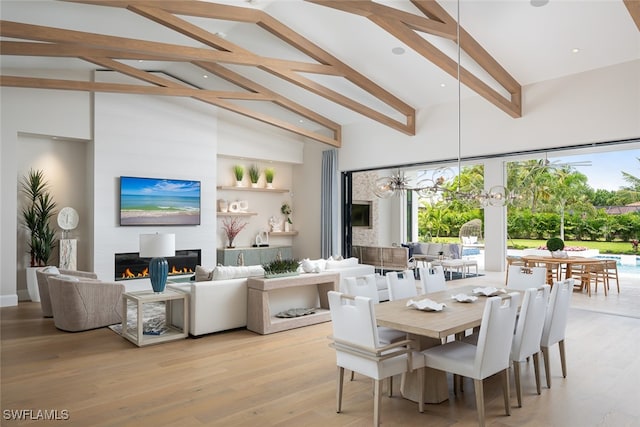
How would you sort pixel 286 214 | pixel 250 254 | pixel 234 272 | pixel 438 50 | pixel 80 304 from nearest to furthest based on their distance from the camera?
pixel 80 304, pixel 234 272, pixel 438 50, pixel 250 254, pixel 286 214

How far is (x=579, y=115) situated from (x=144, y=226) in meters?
7.24

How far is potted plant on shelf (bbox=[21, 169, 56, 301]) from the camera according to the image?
687cm

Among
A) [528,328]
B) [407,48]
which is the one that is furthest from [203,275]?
[407,48]

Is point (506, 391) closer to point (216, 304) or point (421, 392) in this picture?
point (421, 392)

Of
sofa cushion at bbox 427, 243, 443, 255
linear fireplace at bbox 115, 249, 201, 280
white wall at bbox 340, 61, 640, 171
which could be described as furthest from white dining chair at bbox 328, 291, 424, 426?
sofa cushion at bbox 427, 243, 443, 255

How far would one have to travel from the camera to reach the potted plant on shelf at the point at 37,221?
22.5 feet

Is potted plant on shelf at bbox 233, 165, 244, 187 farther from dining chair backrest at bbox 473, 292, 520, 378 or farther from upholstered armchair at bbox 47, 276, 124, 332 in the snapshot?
dining chair backrest at bbox 473, 292, 520, 378

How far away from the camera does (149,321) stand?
5.48 m

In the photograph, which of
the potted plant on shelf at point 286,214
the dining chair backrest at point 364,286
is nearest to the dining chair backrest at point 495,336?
the dining chair backrest at point 364,286

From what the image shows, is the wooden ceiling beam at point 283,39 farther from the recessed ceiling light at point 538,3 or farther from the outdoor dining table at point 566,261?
the outdoor dining table at point 566,261

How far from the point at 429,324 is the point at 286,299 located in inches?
119

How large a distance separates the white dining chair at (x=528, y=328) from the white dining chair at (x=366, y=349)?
0.74 metres

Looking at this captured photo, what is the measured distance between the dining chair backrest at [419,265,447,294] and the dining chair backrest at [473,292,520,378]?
152 centimetres

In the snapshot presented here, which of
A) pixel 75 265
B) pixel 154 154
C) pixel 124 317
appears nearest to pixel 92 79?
pixel 154 154
